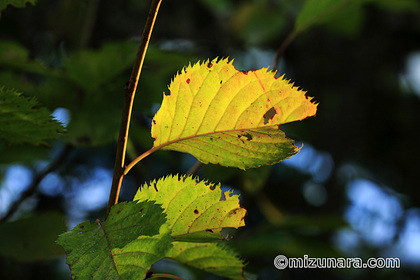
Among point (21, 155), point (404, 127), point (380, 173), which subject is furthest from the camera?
point (380, 173)

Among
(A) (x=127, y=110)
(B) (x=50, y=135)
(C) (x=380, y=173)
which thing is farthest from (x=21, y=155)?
(C) (x=380, y=173)

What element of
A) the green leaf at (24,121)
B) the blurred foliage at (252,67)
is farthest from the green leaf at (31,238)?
the green leaf at (24,121)

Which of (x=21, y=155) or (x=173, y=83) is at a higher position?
(x=21, y=155)

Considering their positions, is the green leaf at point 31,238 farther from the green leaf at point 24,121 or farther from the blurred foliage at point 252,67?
the green leaf at point 24,121

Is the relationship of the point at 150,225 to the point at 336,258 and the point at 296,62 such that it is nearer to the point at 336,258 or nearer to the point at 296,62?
the point at 336,258
